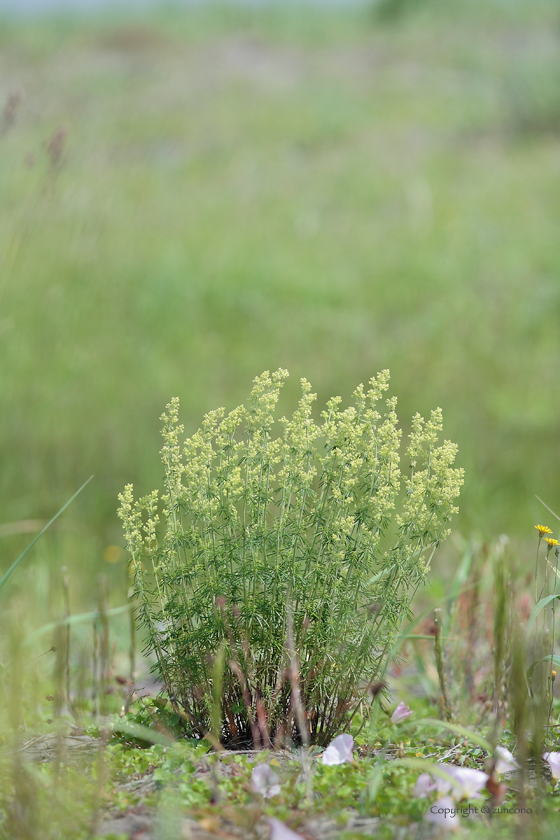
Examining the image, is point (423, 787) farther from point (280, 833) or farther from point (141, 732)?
point (141, 732)

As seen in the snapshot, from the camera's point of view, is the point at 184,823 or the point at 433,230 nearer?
the point at 184,823

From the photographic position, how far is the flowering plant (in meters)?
1.53

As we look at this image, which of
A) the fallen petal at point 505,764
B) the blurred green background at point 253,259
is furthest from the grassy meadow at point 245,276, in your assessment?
the fallen petal at point 505,764

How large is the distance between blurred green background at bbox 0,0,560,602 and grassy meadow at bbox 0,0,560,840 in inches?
1.1

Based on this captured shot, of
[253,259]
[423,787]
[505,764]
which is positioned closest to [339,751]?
[423,787]

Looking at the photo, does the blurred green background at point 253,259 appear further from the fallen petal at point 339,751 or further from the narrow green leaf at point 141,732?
the fallen petal at point 339,751

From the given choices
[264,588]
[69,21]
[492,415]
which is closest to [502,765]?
[264,588]

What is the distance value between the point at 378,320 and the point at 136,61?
8790mm

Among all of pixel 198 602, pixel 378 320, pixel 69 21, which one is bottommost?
pixel 198 602

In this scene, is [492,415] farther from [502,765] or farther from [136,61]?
[136,61]

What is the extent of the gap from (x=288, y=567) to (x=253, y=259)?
624cm

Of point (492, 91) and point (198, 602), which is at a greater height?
point (492, 91)

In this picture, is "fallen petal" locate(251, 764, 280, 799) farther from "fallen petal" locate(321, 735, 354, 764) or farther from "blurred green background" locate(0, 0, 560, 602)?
"blurred green background" locate(0, 0, 560, 602)

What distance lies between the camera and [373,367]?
20.3 ft
